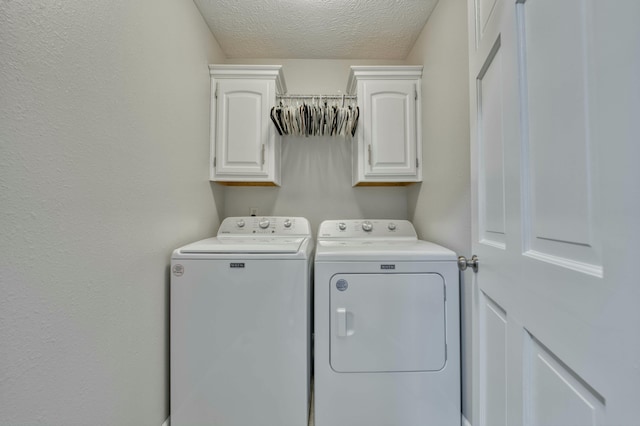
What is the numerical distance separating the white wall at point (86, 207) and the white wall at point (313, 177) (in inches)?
37.9

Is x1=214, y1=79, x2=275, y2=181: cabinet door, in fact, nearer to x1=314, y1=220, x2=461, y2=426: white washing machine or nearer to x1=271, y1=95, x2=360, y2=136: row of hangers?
x1=271, y1=95, x2=360, y2=136: row of hangers

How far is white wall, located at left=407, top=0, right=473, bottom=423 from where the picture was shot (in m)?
1.42

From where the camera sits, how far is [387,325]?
4.59 ft

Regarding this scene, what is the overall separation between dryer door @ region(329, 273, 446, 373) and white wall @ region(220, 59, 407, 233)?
110cm

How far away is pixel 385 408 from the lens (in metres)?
1.39

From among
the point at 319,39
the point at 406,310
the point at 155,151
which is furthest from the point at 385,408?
the point at 319,39

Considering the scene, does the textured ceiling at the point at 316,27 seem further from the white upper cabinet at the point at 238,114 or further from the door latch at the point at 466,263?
the door latch at the point at 466,263

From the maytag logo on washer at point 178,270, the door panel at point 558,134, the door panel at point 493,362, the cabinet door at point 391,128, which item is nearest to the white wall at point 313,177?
the cabinet door at point 391,128

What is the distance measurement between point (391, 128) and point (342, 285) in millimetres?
1312

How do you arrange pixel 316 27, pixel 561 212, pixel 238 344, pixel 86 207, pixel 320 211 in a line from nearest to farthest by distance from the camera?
pixel 561 212 < pixel 86 207 < pixel 238 344 < pixel 316 27 < pixel 320 211

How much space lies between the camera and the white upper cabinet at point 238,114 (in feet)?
6.74

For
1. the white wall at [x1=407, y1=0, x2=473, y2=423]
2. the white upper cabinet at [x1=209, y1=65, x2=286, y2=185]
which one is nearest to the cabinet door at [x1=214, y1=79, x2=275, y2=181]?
the white upper cabinet at [x1=209, y1=65, x2=286, y2=185]

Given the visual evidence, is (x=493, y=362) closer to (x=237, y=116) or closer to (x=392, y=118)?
(x=392, y=118)

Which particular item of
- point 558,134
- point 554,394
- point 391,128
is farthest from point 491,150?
point 391,128
